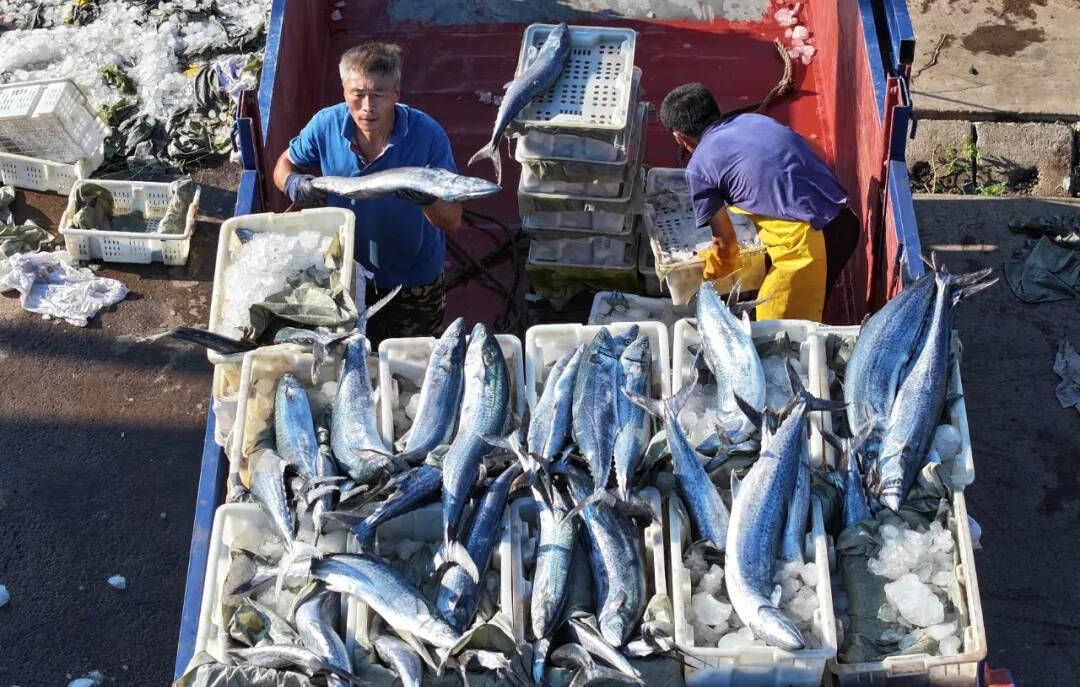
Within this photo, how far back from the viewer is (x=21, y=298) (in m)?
7.54

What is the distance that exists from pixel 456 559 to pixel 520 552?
0.85ft

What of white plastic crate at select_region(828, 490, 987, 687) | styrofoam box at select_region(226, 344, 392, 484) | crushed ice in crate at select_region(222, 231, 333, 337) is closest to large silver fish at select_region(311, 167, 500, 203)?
crushed ice in crate at select_region(222, 231, 333, 337)

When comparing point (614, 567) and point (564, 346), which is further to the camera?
point (564, 346)

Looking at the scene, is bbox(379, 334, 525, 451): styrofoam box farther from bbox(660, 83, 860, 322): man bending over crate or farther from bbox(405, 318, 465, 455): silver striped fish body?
bbox(660, 83, 860, 322): man bending over crate

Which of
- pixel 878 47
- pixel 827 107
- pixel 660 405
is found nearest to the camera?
pixel 660 405

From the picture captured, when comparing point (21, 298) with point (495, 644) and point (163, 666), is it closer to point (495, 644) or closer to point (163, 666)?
point (163, 666)

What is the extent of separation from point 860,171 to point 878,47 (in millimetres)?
646

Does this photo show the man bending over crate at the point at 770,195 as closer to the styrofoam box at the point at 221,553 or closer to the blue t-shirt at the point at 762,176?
the blue t-shirt at the point at 762,176

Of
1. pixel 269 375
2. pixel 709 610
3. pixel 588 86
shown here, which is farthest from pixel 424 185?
pixel 709 610

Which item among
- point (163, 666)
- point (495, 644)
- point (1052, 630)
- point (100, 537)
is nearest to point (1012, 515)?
point (1052, 630)

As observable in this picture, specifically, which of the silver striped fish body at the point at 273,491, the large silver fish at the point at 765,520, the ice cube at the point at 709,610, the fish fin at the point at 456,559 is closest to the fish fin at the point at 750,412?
the large silver fish at the point at 765,520

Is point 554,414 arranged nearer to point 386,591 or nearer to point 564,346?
point 564,346

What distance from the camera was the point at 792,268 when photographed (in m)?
A: 5.50

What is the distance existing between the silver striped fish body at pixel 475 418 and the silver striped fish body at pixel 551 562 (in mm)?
256
